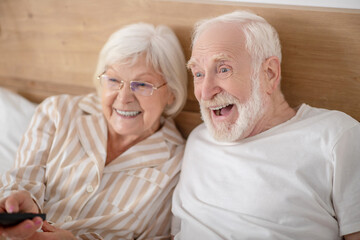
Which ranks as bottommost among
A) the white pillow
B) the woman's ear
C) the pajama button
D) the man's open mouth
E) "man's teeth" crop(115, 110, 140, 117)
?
the pajama button

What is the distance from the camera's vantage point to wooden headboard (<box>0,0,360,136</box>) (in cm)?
161

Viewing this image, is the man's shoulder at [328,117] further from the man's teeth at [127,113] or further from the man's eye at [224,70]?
the man's teeth at [127,113]

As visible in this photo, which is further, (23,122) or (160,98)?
(23,122)

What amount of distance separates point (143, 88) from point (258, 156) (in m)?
0.60

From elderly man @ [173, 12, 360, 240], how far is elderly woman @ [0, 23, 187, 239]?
17cm

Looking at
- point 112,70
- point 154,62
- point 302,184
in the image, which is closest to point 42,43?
point 112,70

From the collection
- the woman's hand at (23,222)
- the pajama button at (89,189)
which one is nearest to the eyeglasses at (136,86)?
the pajama button at (89,189)

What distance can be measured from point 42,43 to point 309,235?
177 cm

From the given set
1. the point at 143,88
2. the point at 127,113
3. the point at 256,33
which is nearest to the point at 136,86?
the point at 143,88

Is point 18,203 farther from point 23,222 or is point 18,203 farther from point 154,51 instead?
point 154,51

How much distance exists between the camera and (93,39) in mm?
2080

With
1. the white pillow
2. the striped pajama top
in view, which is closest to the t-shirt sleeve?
the striped pajama top

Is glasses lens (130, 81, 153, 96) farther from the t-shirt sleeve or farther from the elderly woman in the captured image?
the t-shirt sleeve

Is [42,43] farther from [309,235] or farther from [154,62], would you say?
[309,235]
